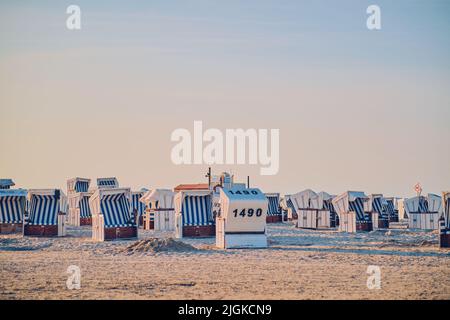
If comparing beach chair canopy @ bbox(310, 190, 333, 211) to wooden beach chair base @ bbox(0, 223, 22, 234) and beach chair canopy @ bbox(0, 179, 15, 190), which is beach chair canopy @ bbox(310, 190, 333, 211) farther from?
beach chair canopy @ bbox(0, 179, 15, 190)

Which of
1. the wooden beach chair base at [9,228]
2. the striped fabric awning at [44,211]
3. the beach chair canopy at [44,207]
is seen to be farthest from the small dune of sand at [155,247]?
the wooden beach chair base at [9,228]

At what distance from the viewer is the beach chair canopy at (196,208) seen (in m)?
30.5

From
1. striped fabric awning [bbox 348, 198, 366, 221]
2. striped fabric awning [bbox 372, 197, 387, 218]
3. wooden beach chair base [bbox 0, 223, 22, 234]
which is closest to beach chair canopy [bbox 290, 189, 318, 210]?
striped fabric awning [bbox 372, 197, 387, 218]

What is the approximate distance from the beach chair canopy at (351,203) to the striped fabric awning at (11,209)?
1543 cm

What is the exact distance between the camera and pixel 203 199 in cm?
3075

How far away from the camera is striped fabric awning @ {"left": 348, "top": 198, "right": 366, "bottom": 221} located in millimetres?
36812

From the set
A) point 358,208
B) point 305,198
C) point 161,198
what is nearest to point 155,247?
point 161,198

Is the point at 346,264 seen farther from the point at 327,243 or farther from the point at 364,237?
the point at 364,237

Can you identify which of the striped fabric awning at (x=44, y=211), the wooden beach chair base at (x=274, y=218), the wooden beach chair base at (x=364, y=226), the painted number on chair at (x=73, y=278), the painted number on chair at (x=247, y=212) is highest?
the painted number on chair at (x=247, y=212)

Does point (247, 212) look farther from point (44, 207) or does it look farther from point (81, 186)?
point (81, 186)

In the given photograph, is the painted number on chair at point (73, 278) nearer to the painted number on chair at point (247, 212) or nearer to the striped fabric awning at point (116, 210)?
the painted number on chair at point (247, 212)
